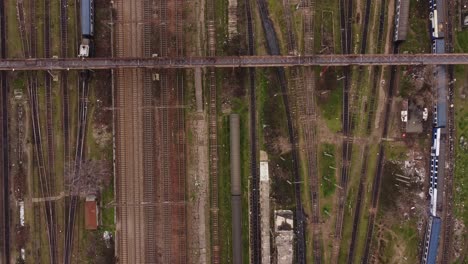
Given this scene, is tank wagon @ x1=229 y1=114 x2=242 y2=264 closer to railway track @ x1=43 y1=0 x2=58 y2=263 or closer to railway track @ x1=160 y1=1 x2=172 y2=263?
railway track @ x1=160 y1=1 x2=172 y2=263

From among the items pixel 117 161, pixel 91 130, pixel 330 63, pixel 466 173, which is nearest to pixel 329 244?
pixel 466 173

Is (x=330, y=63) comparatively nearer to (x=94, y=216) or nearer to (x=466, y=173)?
(x=466, y=173)

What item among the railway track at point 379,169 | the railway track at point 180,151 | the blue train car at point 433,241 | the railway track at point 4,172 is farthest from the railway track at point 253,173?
the railway track at point 4,172

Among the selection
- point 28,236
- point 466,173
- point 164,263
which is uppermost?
point 466,173

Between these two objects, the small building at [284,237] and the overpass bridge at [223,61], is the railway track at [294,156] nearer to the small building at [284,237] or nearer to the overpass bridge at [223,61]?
the small building at [284,237]

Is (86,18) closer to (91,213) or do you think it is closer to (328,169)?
(91,213)
